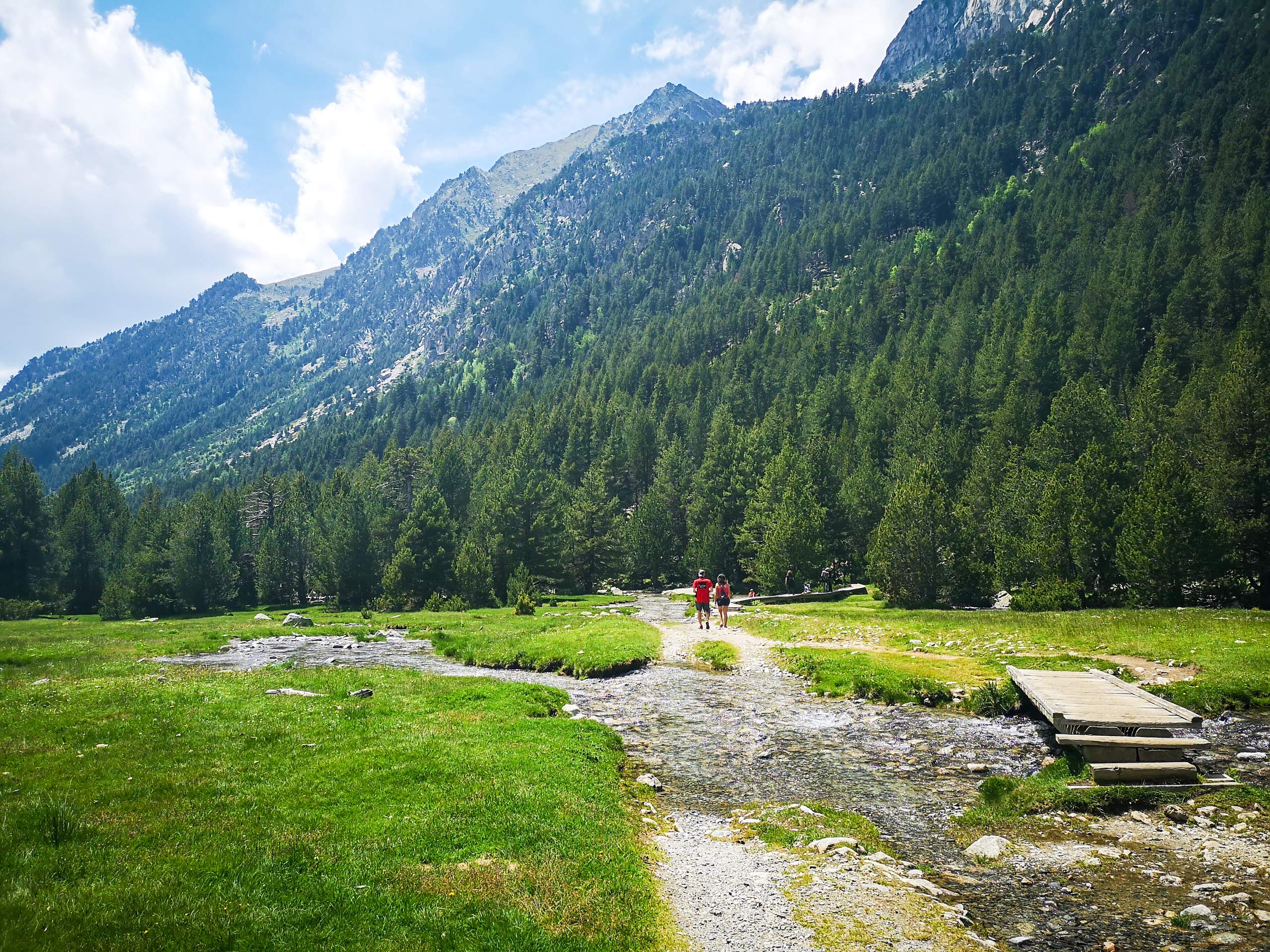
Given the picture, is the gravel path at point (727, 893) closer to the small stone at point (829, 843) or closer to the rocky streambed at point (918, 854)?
the rocky streambed at point (918, 854)

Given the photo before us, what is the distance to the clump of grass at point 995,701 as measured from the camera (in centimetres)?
2122

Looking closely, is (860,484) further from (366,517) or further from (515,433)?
(515,433)

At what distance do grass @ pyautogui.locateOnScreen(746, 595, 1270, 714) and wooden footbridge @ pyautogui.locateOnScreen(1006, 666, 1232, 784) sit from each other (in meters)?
5.11

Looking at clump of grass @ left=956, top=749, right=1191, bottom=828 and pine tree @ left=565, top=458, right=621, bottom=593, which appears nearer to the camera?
clump of grass @ left=956, top=749, right=1191, bottom=828

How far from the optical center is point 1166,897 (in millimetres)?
9805

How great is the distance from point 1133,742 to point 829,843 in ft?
26.9

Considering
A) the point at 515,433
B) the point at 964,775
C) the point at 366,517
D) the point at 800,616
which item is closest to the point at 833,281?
the point at 515,433

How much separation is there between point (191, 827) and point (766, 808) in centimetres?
1118

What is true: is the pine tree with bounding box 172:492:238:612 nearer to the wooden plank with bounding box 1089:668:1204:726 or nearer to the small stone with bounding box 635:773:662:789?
the small stone with bounding box 635:773:662:789

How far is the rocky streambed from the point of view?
9.05 meters

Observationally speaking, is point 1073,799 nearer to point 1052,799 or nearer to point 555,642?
point 1052,799

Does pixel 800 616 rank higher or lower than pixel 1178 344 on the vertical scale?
lower

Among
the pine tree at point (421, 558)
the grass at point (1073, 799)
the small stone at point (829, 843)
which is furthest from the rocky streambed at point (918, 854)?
the pine tree at point (421, 558)

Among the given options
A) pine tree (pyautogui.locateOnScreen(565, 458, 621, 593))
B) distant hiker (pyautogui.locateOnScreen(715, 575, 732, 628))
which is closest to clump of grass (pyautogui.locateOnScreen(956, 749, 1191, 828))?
distant hiker (pyautogui.locateOnScreen(715, 575, 732, 628))
